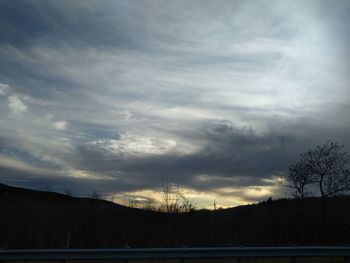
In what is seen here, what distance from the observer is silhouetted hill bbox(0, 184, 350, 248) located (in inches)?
950

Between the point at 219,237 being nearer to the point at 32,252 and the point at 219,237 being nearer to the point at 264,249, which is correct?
the point at 264,249

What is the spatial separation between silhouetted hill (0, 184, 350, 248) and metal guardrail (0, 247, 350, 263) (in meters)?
10.3

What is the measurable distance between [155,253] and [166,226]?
20393mm

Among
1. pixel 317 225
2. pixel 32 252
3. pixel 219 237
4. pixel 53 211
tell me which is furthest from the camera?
pixel 53 211

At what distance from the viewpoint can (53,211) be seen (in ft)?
112

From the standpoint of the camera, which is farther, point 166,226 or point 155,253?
point 166,226

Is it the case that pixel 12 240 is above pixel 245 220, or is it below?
below

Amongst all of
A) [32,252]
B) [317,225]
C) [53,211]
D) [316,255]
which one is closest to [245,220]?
[317,225]

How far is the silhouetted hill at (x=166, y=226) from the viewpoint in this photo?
950 inches

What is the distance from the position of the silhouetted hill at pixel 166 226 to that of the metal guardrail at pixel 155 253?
1034 centimetres

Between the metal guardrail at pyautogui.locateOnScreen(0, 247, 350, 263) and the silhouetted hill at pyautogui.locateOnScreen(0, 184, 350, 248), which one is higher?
the silhouetted hill at pyautogui.locateOnScreen(0, 184, 350, 248)

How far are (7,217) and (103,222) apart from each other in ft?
20.6

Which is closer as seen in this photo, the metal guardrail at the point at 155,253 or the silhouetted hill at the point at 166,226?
the metal guardrail at the point at 155,253

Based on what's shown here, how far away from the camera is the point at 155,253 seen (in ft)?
34.9
